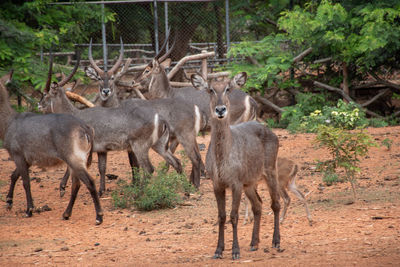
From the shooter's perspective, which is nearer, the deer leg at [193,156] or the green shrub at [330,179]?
the green shrub at [330,179]

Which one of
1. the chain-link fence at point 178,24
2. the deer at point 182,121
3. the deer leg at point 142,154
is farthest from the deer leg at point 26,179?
the chain-link fence at point 178,24

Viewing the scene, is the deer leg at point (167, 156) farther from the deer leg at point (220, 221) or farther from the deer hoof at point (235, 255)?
the deer hoof at point (235, 255)

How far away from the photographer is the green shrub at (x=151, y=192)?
7441 millimetres

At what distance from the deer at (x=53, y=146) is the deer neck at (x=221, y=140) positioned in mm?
2406

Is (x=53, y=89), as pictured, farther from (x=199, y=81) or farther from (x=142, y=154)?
(x=199, y=81)

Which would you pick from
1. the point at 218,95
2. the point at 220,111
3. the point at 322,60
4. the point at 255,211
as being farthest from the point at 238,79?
the point at 322,60

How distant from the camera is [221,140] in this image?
5.32 metres

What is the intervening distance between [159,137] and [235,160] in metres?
3.46

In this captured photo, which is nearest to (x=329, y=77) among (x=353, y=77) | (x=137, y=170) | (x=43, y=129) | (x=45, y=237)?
(x=353, y=77)

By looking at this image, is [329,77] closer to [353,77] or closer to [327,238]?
[353,77]

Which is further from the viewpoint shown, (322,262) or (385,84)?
(385,84)

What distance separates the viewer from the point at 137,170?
8.37m

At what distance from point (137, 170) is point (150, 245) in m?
2.64

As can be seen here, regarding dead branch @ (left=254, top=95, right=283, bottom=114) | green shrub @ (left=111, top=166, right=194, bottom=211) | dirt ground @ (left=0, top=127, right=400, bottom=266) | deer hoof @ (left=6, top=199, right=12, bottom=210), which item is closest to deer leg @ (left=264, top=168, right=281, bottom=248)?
dirt ground @ (left=0, top=127, right=400, bottom=266)
